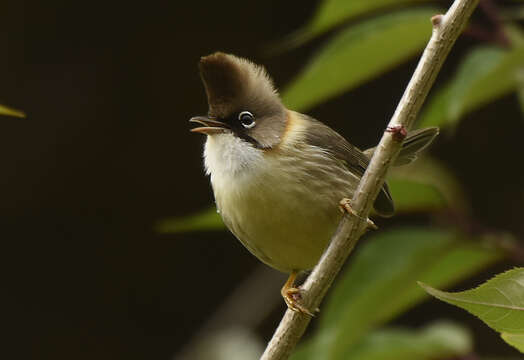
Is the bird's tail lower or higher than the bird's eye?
lower

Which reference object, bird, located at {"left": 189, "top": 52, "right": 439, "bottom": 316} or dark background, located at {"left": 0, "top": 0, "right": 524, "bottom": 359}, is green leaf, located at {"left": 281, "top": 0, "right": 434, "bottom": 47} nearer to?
bird, located at {"left": 189, "top": 52, "right": 439, "bottom": 316}

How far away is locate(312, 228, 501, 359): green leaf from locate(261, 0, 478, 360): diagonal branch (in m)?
0.63

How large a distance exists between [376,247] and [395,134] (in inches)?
37.7

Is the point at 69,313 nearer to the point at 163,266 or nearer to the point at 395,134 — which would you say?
the point at 163,266

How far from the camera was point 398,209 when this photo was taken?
2.72 meters

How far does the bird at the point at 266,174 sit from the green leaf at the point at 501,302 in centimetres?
121

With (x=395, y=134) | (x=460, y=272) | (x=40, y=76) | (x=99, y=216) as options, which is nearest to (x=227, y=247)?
(x=99, y=216)

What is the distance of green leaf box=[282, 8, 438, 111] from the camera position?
252 cm

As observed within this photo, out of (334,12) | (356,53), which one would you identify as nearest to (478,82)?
(356,53)

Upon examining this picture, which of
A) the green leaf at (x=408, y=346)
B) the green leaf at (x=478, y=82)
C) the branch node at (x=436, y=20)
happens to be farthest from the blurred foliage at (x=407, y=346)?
the branch node at (x=436, y=20)

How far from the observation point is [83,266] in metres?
5.16

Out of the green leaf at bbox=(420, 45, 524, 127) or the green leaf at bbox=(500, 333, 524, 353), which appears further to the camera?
the green leaf at bbox=(420, 45, 524, 127)

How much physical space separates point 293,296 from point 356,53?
0.81 m

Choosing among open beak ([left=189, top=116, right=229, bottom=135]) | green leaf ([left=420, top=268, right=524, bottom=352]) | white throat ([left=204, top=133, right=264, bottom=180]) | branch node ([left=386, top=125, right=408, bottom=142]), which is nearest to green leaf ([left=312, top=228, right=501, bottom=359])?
white throat ([left=204, top=133, right=264, bottom=180])
